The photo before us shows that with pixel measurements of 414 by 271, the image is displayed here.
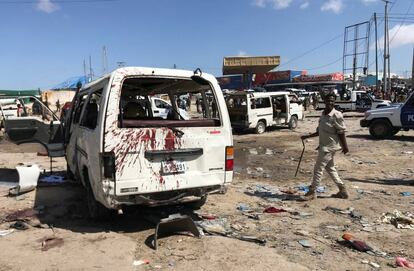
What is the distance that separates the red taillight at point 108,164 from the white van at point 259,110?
1610cm

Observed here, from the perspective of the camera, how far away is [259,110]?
71.9ft

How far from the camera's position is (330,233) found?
614 centimetres

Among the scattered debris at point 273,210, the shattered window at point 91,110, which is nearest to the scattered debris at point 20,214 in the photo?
the shattered window at point 91,110

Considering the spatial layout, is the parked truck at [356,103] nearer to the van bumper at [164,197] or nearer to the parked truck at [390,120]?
the parked truck at [390,120]

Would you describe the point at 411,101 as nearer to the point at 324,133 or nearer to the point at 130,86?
the point at 324,133

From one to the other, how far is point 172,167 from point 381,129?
48.1 ft

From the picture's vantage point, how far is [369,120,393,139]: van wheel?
18.4m

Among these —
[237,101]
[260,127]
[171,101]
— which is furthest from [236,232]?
[237,101]

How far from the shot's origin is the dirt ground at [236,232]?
5.04 metres

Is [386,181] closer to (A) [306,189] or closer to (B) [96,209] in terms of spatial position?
(A) [306,189]

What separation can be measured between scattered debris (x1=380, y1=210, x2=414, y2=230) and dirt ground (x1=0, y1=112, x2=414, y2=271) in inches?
4.5

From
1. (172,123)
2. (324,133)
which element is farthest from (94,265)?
(324,133)

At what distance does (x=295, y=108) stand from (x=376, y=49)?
94.1ft

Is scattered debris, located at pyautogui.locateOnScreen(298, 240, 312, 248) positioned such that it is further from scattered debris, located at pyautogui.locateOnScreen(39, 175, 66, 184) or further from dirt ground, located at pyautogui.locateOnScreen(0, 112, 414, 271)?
scattered debris, located at pyautogui.locateOnScreen(39, 175, 66, 184)
